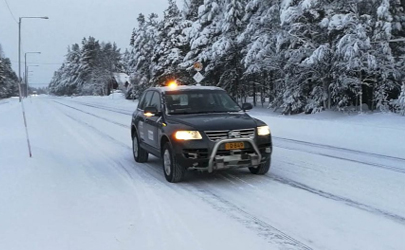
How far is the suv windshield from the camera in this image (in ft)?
26.9

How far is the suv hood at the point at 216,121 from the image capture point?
6991 millimetres

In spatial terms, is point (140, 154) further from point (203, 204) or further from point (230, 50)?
point (230, 50)

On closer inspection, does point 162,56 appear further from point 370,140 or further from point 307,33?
point 370,140

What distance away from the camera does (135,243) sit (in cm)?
447

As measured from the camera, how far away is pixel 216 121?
23.6 feet

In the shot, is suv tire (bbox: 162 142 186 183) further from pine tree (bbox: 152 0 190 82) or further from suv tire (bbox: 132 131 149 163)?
pine tree (bbox: 152 0 190 82)

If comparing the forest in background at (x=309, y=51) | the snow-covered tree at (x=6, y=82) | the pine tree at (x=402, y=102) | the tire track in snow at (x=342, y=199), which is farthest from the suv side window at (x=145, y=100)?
the snow-covered tree at (x=6, y=82)

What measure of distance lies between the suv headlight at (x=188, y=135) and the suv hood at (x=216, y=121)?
100 millimetres

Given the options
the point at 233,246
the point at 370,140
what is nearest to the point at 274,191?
the point at 233,246

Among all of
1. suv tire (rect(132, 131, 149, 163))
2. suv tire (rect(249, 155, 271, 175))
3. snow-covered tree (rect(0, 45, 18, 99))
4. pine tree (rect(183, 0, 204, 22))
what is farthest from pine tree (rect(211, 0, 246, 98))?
snow-covered tree (rect(0, 45, 18, 99))

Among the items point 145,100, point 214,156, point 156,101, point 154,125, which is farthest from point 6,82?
point 214,156

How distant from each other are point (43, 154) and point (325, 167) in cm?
667

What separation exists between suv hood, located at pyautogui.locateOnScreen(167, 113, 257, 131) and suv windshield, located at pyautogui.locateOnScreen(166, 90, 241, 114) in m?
0.36

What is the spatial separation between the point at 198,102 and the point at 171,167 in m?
1.69
